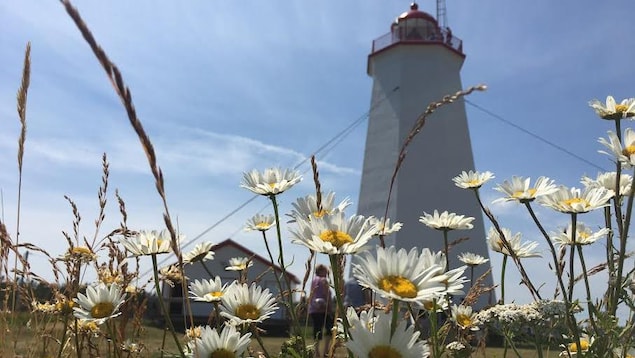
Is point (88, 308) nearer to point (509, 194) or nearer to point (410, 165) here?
point (509, 194)

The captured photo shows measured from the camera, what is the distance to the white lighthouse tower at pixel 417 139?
48.2 ft

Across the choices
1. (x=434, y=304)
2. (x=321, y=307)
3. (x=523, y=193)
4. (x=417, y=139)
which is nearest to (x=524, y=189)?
(x=523, y=193)

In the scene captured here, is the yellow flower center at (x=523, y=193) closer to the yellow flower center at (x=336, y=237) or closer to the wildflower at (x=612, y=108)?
the wildflower at (x=612, y=108)

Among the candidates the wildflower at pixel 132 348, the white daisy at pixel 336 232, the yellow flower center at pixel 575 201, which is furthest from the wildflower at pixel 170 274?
the yellow flower center at pixel 575 201

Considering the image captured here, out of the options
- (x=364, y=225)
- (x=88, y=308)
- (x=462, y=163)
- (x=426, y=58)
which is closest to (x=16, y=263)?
(x=88, y=308)

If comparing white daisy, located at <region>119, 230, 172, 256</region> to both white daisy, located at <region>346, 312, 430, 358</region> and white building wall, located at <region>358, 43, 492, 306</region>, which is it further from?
white building wall, located at <region>358, 43, 492, 306</region>

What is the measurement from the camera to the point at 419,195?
48.9 feet

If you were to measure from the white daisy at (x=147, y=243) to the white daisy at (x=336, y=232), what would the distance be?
50 cm

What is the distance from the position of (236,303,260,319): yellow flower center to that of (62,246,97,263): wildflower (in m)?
0.63

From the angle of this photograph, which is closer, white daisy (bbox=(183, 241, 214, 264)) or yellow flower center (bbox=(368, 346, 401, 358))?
yellow flower center (bbox=(368, 346, 401, 358))

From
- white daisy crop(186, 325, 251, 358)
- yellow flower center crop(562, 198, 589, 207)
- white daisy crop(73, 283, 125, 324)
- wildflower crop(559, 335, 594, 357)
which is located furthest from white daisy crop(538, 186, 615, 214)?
white daisy crop(73, 283, 125, 324)

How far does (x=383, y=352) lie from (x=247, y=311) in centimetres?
51

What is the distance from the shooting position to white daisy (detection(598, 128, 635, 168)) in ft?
4.45

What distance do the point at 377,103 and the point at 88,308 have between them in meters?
15.7
